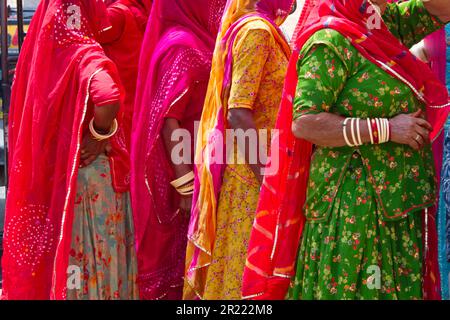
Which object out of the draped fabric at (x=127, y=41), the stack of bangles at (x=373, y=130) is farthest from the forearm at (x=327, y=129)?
the draped fabric at (x=127, y=41)

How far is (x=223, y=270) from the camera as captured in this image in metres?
3.51

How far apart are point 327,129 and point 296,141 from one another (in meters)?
0.19

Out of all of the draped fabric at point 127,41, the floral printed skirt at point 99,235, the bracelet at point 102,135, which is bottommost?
the floral printed skirt at point 99,235

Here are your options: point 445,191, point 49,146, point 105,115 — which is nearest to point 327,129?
point 445,191

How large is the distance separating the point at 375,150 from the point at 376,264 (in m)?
0.37

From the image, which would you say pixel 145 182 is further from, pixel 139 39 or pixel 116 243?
pixel 139 39

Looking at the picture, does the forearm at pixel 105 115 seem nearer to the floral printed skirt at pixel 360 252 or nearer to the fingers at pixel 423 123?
the floral printed skirt at pixel 360 252

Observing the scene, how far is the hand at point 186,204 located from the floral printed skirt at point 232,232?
434mm

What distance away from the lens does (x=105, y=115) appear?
3619 millimetres

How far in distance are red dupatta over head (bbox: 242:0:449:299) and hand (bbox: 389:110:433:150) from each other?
12 cm

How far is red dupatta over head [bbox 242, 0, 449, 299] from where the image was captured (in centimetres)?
281

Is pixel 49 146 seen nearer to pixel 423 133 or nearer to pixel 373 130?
pixel 373 130

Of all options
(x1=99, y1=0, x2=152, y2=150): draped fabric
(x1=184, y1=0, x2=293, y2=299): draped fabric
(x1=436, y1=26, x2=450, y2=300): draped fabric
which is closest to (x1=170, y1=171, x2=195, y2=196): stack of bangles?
(x1=184, y1=0, x2=293, y2=299): draped fabric

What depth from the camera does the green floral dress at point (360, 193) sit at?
2.76 m
